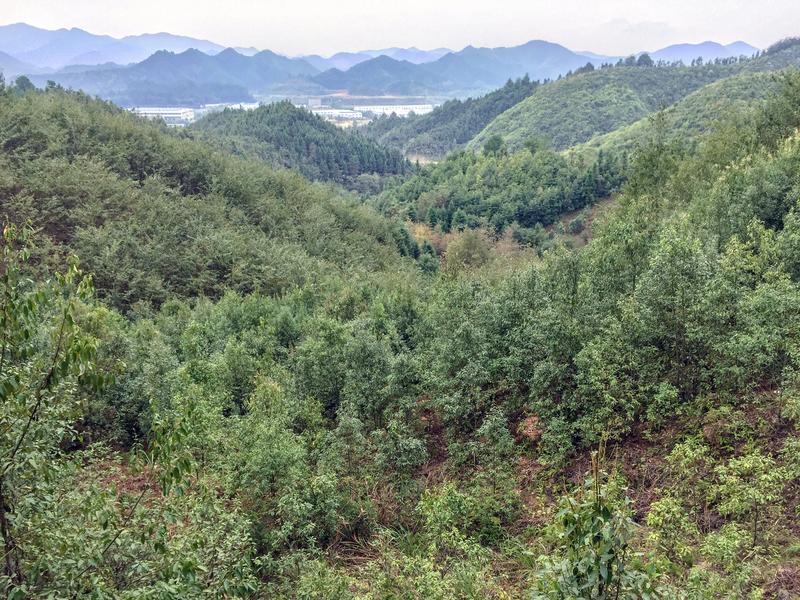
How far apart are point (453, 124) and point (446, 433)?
151846 millimetres

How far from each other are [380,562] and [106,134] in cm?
5201

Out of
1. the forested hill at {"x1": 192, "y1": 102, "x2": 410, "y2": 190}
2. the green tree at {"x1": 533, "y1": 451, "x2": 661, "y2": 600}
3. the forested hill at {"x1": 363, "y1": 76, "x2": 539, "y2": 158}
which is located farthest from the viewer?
the forested hill at {"x1": 363, "y1": 76, "x2": 539, "y2": 158}

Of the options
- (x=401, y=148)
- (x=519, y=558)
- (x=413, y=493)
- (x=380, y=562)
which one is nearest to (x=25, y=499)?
(x=380, y=562)

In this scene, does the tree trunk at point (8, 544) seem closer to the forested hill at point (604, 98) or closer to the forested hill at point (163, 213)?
the forested hill at point (163, 213)

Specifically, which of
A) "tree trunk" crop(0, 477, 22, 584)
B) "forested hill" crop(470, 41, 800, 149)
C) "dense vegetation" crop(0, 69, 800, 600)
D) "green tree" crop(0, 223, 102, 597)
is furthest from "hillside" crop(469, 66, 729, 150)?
"tree trunk" crop(0, 477, 22, 584)

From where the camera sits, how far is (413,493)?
1106 cm

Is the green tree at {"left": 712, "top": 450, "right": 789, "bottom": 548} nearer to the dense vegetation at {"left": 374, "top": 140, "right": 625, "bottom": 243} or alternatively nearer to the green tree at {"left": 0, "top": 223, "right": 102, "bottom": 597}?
the green tree at {"left": 0, "top": 223, "right": 102, "bottom": 597}

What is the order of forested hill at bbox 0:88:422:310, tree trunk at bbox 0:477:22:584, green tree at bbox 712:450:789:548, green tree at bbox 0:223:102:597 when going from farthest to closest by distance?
1. forested hill at bbox 0:88:422:310
2. green tree at bbox 712:450:789:548
3. tree trunk at bbox 0:477:22:584
4. green tree at bbox 0:223:102:597

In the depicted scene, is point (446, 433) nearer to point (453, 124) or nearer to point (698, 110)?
point (698, 110)

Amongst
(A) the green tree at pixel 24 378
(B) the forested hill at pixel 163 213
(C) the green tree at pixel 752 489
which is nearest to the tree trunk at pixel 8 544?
(A) the green tree at pixel 24 378

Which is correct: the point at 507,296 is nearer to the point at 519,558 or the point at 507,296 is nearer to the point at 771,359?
the point at 771,359

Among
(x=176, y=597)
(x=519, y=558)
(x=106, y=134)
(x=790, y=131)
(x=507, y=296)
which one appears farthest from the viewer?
(x=106, y=134)

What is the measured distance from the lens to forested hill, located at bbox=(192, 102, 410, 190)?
106156 millimetres

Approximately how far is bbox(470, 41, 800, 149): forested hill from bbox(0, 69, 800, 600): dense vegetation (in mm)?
94743
